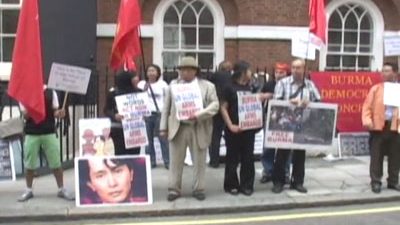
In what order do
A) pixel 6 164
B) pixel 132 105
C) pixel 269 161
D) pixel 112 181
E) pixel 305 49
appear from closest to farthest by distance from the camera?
1. pixel 112 181
2. pixel 132 105
3. pixel 305 49
4. pixel 6 164
5. pixel 269 161

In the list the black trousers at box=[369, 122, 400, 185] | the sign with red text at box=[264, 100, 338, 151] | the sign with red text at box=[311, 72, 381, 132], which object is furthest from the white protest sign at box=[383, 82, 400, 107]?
the sign with red text at box=[311, 72, 381, 132]

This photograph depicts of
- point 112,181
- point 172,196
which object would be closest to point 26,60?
point 112,181

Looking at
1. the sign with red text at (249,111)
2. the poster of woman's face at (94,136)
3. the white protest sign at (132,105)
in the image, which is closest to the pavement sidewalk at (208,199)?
the poster of woman's face at (94,136)

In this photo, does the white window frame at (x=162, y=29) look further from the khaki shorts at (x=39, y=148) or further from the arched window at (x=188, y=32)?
the khaki shorts at (x=39, y=148)

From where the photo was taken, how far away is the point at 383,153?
9.48 m

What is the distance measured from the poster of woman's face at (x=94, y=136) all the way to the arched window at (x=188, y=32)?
279 inches

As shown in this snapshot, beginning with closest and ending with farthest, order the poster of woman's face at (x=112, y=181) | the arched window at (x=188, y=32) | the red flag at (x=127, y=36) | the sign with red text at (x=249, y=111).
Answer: the poster of woman's face at (x=112, y=181)
the sign with red text at (x=249, y=111)
the red flag at (x=127, y=36)
the arched window at (x=188, y=32)

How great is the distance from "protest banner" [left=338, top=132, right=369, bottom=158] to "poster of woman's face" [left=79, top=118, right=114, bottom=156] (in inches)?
182

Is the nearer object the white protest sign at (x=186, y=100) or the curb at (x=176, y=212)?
the curb at (x=176, y=212)

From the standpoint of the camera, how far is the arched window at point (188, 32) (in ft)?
53.6

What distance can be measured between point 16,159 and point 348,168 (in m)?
5.28

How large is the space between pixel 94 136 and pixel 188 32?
7.54m

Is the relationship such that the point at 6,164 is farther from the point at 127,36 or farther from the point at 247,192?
the point at 247,192

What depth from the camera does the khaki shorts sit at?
853cm
